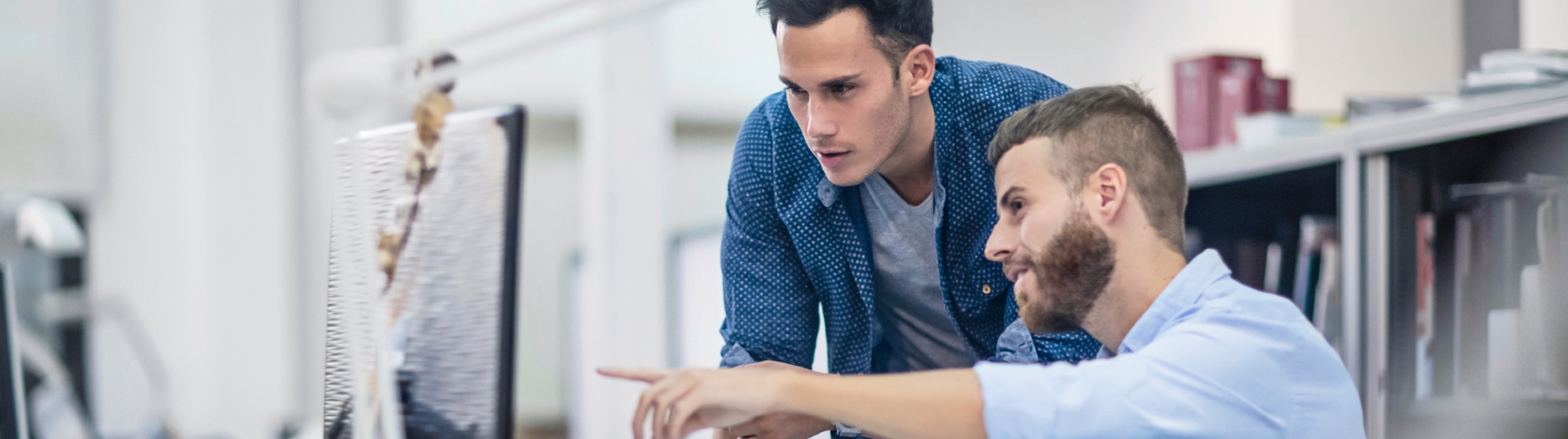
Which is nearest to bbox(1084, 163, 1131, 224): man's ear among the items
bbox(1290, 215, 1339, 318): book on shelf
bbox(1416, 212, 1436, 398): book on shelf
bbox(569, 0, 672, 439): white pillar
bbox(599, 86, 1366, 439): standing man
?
bbox(599, 86, 1366, 439): standing man

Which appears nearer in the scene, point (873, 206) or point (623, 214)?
point (873, 206)

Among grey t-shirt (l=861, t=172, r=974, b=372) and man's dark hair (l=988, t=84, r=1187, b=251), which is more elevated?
man's dark hair (l=988, t=84, r=1187, b=251)

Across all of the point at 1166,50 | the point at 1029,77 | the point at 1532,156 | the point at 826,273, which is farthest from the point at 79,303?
the point at 1532,156

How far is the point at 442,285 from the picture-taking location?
0.69m

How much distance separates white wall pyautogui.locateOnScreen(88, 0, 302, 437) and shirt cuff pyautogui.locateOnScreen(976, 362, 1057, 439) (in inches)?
103

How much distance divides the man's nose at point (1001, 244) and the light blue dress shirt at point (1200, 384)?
136mm

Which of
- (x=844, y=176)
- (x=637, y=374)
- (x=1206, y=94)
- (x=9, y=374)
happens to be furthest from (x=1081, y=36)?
(x=9, y=374)

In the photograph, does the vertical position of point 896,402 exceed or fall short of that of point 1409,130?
it falls short

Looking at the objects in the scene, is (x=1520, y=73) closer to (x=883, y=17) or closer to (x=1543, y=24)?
(x=1543, y=24)

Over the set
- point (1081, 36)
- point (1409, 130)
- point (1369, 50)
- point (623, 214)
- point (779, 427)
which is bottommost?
point (779, 427)

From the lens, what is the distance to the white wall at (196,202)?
292 cm

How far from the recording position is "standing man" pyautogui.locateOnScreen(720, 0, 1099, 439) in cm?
123

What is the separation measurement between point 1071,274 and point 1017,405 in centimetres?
19

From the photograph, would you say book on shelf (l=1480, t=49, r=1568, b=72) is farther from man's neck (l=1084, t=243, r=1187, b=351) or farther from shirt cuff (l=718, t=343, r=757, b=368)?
shirt cuff (l=718, t=343, r=757, b=368)
